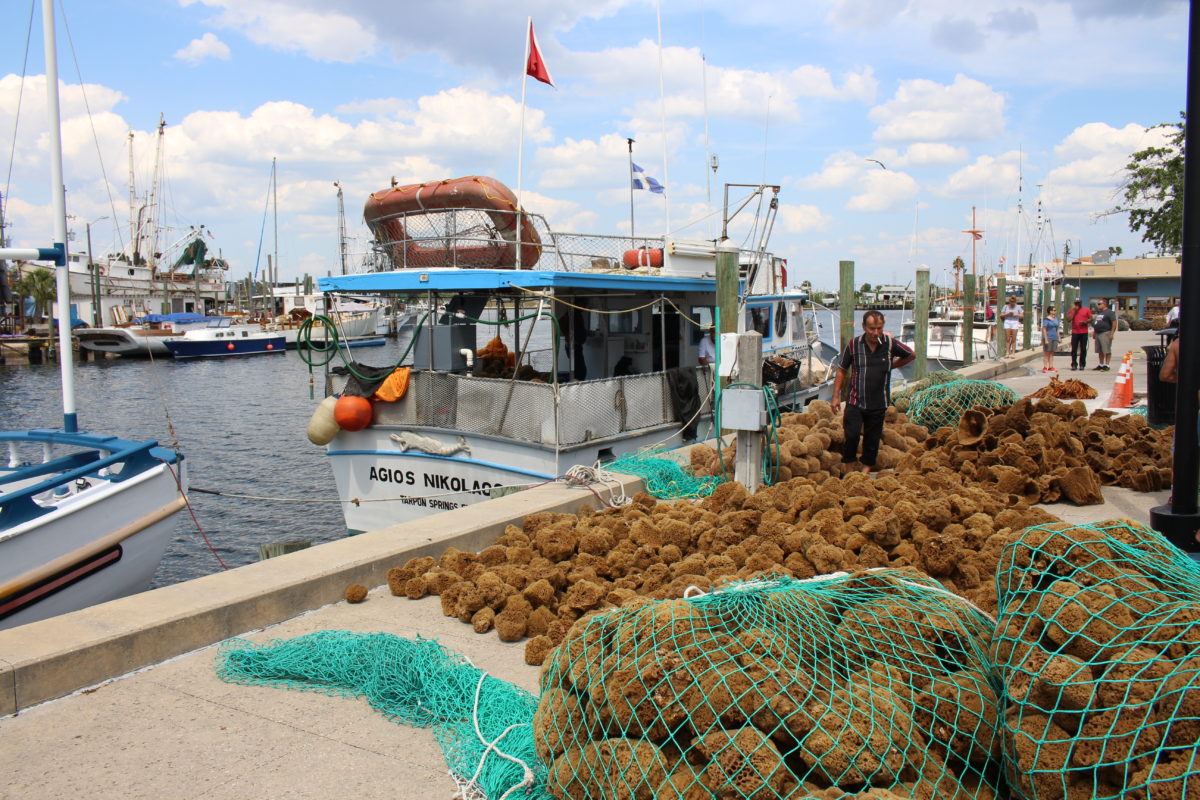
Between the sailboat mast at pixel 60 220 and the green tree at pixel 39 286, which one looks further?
the green tree at pixel 39 286

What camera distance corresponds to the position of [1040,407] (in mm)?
9484

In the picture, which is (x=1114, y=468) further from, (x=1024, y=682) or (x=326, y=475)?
(x=326, y=475)

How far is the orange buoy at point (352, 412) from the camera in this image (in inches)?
436

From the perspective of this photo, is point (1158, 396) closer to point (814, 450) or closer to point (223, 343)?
point (814, 450)

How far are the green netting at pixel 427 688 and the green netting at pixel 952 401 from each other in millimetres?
8007

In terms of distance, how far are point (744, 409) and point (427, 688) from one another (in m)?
4.34

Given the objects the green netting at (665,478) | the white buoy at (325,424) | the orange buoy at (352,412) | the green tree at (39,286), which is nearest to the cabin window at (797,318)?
the green netting at (665,478)

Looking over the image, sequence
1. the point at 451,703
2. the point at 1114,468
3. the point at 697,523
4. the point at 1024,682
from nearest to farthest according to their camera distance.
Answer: the point at 1024,682 → the point at 451,703 → the point at 697,523 → the point at 1114,468

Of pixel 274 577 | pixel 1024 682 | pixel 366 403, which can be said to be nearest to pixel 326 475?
pixel 366 403

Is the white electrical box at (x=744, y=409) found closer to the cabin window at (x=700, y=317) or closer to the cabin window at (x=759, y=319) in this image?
the cabin window at (x=700, y=317)

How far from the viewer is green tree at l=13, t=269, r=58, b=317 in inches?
2343

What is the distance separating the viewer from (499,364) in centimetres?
1271

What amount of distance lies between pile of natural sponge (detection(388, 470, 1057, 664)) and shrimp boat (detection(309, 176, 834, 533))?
3519mm

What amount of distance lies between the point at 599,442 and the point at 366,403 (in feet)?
9.96
